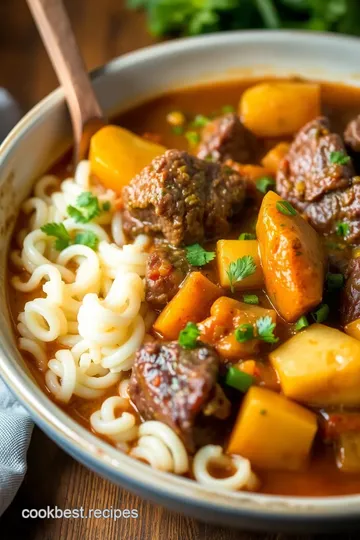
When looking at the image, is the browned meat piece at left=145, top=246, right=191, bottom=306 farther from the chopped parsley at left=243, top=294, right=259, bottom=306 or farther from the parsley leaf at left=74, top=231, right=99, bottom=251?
the parsley leaf at left=74, top=231, right=99, bottom=251

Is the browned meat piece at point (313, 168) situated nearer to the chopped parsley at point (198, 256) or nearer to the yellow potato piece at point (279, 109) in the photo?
the yellow potato piece at point (279, 109)

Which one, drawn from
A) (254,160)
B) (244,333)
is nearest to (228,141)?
(254,160)

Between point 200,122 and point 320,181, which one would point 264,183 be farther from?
point 200,122

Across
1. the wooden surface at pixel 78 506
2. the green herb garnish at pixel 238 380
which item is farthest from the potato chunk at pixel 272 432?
the wooden surface at pixel 78 506

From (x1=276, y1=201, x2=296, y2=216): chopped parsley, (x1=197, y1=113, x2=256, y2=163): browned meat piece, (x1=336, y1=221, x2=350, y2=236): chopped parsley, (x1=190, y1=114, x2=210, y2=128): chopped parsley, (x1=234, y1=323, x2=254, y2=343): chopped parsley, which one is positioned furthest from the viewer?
(x1=190, y1=114, x2=210, y2=128): chopped parsley

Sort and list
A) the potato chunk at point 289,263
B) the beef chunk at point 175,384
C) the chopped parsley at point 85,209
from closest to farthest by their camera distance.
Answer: the beef chunk at point 175,384 < the potato chunk at point 289,263 < the chopped parsley at point 85,209

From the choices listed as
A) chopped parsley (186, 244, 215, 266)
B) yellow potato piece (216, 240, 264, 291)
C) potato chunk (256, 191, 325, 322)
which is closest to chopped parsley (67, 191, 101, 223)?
chopped parsley (186, 244, 215, 266)

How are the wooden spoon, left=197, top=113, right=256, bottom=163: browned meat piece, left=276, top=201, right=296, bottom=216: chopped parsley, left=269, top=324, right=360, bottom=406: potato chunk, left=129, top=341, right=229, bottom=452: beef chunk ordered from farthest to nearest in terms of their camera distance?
the wooden spoon, left=197, top=113, right=256, bottom=163: browned meat piece, left=276, top=201, right=296, bottom=216: chopped parsley, left=269, top=324, right=360, bottom=406: potato chunk, left=129, top=341, right=229, bottom=452: beef chunk
